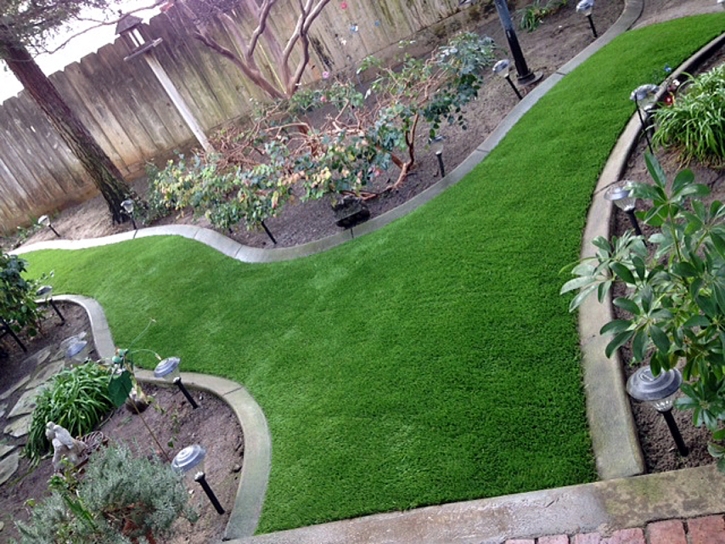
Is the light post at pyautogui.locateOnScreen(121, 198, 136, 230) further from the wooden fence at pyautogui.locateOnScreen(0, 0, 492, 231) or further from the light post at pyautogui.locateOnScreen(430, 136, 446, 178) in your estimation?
the light post at pyautogui.locateOnScreen(430, 136, 446, 178)

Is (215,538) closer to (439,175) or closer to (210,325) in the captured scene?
(210,325)

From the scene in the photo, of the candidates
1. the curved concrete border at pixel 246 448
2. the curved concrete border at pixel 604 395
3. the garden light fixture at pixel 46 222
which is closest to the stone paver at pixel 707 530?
the curved concrete border at pixel 604 395

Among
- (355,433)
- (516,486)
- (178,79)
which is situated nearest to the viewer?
(516,486)

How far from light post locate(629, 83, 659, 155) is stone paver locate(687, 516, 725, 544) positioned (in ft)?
9.43

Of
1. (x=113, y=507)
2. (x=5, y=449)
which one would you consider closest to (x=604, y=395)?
(x=113, y=507)

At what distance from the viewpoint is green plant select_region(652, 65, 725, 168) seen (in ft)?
12.8

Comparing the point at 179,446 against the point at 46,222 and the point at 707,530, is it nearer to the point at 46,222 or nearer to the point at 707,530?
the point at 707,530

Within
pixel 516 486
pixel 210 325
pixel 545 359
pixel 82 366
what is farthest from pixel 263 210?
pixel 516 486

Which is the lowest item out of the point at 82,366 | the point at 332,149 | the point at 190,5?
the point at 82,366

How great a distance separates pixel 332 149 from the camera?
18.7ft

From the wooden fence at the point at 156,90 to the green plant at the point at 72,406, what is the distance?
18.2ft

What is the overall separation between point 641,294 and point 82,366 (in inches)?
199

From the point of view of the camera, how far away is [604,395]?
9.62 feet

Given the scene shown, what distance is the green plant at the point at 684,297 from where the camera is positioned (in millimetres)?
2068
